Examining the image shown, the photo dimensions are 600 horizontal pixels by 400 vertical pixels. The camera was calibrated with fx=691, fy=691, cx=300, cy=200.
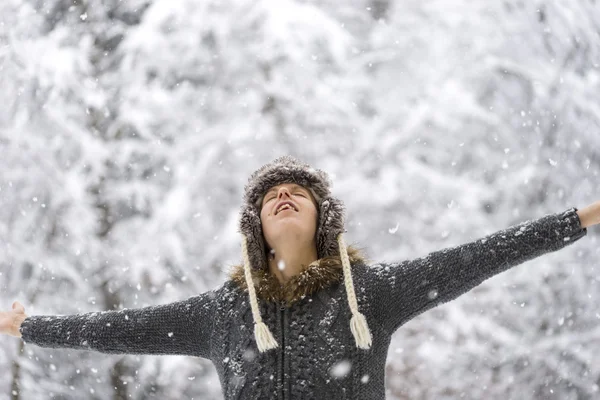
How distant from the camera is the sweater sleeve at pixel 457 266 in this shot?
1116 millimetres

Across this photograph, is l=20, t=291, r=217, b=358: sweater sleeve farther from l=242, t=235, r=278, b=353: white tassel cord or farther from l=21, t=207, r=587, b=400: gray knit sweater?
l=242, t=235, r=278, b=353: white tassel cord

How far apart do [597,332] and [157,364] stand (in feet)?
5.29

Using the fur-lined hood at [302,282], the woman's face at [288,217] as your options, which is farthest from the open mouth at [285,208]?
the fur-lined hood at [302,282]

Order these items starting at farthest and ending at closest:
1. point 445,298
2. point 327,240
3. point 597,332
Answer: point 597,332 → point 327,240 → point 445,298

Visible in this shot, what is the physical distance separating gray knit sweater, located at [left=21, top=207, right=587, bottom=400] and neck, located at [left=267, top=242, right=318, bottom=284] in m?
0.07

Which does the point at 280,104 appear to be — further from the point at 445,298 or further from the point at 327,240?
the point at 445,298

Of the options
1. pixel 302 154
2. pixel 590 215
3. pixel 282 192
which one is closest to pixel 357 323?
pixel 282 192

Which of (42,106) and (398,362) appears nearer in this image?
(398,362)

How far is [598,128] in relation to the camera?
2578 mm

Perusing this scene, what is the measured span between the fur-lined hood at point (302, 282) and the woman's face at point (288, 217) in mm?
64

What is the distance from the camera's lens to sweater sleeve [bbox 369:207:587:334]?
1116 mm

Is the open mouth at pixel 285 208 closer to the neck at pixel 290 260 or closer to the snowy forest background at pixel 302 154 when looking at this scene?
the neck at pixel 290 260

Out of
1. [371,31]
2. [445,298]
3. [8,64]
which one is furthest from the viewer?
[8,64]

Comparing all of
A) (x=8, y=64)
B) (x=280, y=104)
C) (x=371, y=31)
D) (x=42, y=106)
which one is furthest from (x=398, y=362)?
(x=8, y=64)
